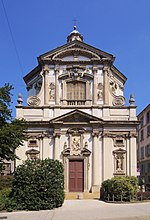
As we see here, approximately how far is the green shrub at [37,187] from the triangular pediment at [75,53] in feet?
60.3

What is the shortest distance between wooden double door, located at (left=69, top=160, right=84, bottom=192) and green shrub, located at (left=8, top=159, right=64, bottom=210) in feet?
45.9

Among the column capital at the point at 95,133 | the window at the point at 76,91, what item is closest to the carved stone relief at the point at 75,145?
the column capital at the point at 95,133

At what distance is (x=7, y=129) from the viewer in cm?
2108

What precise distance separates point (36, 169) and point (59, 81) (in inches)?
683

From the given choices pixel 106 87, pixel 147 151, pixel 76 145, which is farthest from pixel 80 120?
pixel 147 151

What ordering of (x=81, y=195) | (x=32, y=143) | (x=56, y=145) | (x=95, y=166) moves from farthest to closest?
(x=32, y=143) → (x=56, y=145) → (x=95, y=166) → (x=81, y=195)

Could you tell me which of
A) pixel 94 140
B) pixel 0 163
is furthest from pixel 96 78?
pixel 0 163

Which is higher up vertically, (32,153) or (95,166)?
(32,153)

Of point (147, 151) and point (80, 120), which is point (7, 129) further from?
point (147, 151)

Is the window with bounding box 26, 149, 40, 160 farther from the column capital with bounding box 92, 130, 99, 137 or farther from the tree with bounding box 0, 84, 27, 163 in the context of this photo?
the tree with bounding box 0, 84, 27, 163

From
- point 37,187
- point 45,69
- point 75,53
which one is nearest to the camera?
point 37,187

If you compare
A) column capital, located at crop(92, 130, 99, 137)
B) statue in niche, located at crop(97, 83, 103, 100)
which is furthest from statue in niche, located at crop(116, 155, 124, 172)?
statue in niche, located at crop(97, 83, 103, 100)

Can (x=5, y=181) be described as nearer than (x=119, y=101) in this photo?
Yes

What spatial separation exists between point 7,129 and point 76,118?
15.1 meters
